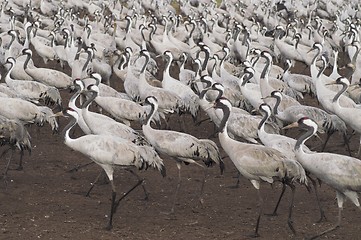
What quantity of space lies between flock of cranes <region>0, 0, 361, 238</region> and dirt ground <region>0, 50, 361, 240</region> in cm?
27

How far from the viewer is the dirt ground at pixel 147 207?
27.2 feet

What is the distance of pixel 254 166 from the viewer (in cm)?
829

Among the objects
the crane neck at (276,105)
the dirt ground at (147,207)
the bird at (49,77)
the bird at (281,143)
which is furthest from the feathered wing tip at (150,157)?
the bird at (49,77)

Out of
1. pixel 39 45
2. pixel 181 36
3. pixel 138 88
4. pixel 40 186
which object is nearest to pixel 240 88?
pixel 138 88

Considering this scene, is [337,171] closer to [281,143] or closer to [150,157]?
[281,143]

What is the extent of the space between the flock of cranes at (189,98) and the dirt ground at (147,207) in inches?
10.6

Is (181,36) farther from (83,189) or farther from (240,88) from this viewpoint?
(83,189)

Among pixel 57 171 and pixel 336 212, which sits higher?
pixel 336 212

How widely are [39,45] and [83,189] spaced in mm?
8109

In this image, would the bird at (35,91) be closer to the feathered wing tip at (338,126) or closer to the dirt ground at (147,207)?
the dirt ground at (147,207)

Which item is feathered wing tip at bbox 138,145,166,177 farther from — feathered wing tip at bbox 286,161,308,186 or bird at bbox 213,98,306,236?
feathered wing tip at bbox 286,161,308,186

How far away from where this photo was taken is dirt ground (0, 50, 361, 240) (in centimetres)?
830

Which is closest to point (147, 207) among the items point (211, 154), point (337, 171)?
point (211, 154)

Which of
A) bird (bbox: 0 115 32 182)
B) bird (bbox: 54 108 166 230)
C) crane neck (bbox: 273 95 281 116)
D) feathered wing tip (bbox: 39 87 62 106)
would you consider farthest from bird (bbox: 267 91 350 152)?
bird (bbox: 0 115 32 182)
